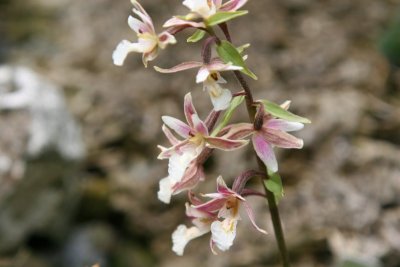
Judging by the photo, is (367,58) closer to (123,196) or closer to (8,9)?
(123,196)

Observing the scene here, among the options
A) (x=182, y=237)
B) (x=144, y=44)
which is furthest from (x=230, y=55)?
(x=182, y=237)

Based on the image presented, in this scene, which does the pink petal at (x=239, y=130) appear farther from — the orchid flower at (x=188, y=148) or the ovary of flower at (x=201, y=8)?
the ovary of flower at (x=201, y=8)

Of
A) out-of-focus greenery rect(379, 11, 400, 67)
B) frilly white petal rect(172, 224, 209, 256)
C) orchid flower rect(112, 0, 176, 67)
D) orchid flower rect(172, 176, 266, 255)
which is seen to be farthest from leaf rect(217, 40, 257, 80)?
out-of-focus greenery rect(379, 11, 400, 67)

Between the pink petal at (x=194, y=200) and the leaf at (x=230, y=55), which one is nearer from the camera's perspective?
the leaf at (x=230, y=55)

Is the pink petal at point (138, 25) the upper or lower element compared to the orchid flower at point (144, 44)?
upper

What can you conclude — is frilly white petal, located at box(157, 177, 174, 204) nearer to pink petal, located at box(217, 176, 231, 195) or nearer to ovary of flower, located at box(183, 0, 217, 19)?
pink petal, located at box(217, 176, 231, 195)

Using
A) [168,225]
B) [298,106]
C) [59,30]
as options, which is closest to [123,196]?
[168,225]

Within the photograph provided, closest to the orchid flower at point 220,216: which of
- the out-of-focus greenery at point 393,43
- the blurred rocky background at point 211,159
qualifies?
the blurred rocky background at point 211,159
